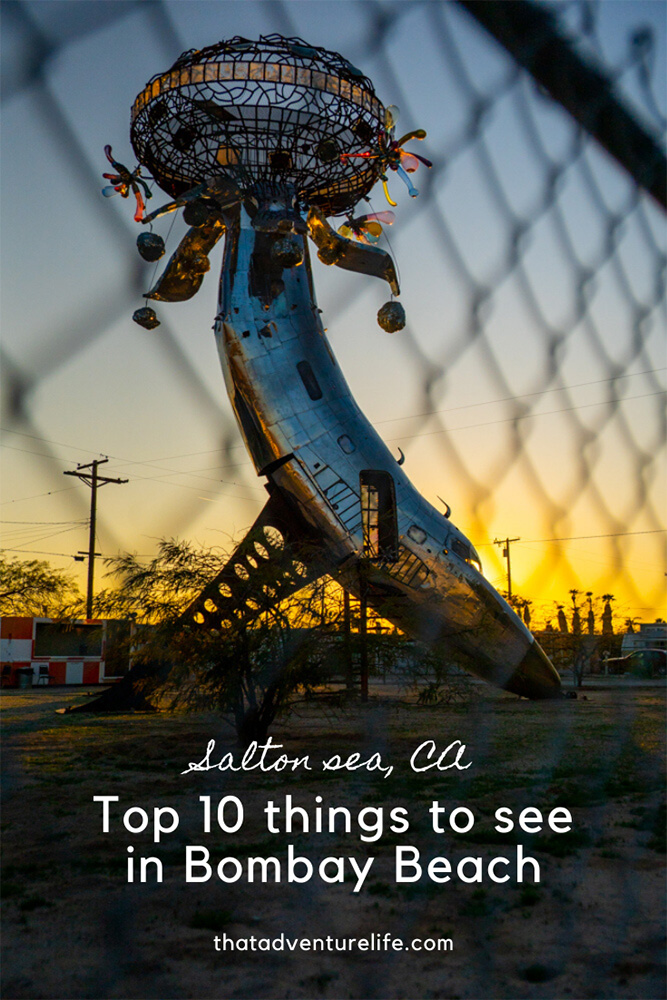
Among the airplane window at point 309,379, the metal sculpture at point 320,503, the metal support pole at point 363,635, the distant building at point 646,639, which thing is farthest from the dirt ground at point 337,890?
the distant building at point 646,639

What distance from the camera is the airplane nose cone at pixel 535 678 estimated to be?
1636 cm

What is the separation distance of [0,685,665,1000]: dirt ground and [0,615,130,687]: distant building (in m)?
16.0

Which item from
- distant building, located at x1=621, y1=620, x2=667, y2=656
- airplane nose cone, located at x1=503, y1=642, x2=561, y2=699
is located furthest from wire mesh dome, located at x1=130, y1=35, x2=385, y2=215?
distant building, located at x1=621, y1=620, x2=667, y2=656

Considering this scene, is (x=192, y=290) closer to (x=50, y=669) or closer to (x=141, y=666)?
(x=141, y=666)

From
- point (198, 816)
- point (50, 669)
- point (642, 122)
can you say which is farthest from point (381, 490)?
point (50, 669)

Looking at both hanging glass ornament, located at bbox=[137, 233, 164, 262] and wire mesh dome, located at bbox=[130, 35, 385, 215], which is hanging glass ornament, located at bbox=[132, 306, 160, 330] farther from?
wire mesh dome, located at bbox=[130, 35, 385, 215]

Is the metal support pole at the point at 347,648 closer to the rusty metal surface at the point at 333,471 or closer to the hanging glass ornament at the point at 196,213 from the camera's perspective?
the rusty metal surface at the point at 333,471

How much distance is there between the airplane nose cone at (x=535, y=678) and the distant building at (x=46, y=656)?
1180cm

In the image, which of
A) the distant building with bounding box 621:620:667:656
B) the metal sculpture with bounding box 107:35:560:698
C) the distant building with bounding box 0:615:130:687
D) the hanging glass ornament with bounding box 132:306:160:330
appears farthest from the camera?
the distant building with bounding box 621:620:667:656

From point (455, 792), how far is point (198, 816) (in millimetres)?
2217

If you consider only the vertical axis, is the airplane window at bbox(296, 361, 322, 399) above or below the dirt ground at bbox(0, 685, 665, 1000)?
above

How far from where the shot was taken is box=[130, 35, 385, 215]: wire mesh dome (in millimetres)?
2600

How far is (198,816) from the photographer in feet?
22.6

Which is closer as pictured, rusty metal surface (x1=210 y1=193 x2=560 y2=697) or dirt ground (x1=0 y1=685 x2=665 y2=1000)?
dirt ground (x1=0 y1=685 x2=665 y2=1000)
